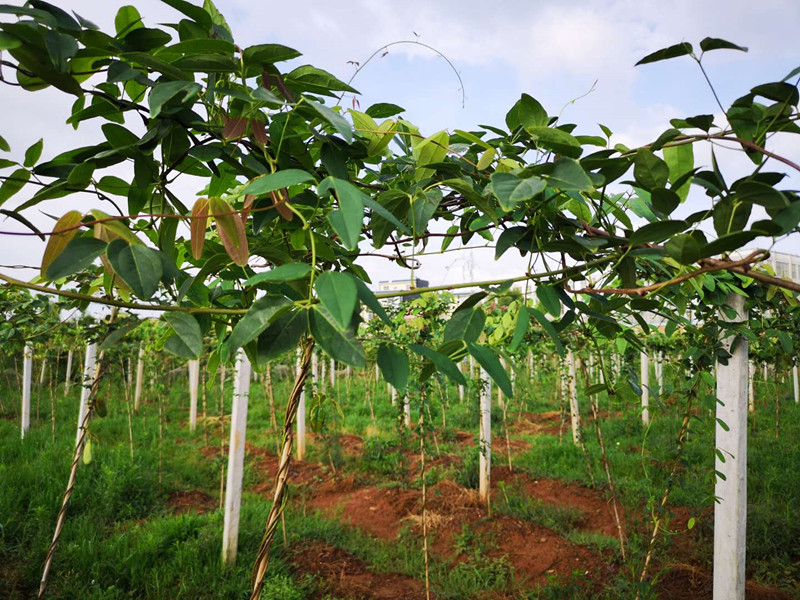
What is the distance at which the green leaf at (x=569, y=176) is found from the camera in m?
0.45

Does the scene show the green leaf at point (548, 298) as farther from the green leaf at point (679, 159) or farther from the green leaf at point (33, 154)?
the green leaf at point (33, 154)

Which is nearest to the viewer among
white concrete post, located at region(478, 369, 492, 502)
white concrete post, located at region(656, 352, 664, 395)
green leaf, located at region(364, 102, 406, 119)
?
green leaf, located at region(364, 102, 406, 119)

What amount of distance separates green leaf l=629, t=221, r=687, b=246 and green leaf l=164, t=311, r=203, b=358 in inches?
18.4

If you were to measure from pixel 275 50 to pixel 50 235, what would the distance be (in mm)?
294

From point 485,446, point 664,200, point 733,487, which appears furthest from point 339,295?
point 485,446

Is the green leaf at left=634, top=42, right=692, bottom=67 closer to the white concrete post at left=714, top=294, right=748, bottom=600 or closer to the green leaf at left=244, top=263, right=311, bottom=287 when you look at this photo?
the green leaf at left=244, top=263, right=311, bottom=287

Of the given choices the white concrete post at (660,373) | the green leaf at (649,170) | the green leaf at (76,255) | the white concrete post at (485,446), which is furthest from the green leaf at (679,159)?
the white concrete post at (485,446)

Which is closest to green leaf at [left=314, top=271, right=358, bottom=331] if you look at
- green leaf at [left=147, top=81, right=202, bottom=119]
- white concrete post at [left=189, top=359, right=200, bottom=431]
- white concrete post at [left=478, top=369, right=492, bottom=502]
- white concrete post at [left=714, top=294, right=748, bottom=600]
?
green leaf at [left=147, top=81, right=202, bottom=119]

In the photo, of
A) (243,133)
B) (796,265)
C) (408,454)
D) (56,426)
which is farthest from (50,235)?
(796,265)

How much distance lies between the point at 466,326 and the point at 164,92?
39cm

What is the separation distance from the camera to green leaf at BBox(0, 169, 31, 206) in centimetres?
55

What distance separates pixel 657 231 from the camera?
51 cm

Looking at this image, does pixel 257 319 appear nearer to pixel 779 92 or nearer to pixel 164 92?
pixel 164 92

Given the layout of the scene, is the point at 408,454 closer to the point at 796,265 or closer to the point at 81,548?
the point at 81,548
